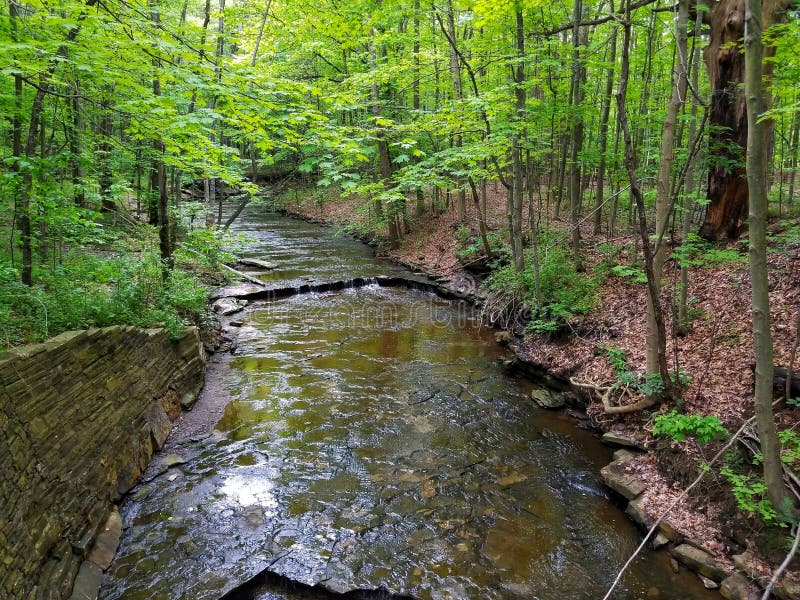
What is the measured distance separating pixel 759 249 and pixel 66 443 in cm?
672

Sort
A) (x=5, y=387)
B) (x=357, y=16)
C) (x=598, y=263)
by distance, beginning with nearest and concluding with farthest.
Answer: (x=5, y=387), (x=598, y=263), (x=357, y=16)

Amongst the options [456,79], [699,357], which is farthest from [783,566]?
[456,79]

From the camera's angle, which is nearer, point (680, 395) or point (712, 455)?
point (712, 455)

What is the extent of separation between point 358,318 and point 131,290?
6.27 m

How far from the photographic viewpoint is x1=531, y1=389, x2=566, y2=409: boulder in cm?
779

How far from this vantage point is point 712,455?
201 inches

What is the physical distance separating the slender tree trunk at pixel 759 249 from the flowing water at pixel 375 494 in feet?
4.67

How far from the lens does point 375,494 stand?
568 cm

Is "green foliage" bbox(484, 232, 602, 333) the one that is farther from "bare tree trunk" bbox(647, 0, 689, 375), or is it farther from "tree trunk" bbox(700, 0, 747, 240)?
"bare tree trunk" bbox(647, 0, 689, 375)

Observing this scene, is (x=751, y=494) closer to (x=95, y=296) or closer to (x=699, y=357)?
(x=699, y=357)

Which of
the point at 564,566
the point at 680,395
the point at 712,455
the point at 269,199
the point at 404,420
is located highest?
the point at 269,199

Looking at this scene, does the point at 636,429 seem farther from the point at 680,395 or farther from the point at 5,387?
the point at 5,387

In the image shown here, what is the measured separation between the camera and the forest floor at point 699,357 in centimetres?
472

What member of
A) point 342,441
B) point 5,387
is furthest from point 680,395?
point 5,387
